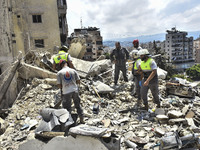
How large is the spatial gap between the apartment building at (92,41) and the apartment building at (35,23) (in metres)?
27.3

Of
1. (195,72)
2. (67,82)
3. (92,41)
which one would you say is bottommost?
(195,72)

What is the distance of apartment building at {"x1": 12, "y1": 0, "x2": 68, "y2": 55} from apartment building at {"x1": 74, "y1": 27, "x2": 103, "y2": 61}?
27290 mm

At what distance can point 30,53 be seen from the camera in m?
7.03

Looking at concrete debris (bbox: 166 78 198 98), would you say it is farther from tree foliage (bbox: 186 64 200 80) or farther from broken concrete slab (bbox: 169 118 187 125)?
tree foliage (bbox: 186 64 200 80)

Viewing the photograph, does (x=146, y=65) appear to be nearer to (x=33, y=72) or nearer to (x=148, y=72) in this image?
(x=148, y=72)

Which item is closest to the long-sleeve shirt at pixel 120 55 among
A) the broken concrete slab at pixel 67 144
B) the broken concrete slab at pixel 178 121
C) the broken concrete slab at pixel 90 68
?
the broken concrete slab at pixel 90 68

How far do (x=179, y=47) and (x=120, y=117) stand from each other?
60.9 metres

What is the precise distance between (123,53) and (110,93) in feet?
5.01

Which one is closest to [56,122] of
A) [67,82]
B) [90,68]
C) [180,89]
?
[67,82]

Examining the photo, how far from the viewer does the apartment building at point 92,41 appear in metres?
42.3

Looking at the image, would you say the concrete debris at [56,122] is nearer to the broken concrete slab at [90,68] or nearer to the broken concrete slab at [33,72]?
the broken concrete slab at [33,72]

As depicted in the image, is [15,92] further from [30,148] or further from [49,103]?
[30,148]

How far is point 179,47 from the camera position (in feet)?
186

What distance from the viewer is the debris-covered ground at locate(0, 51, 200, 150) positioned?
2982 millimetres
